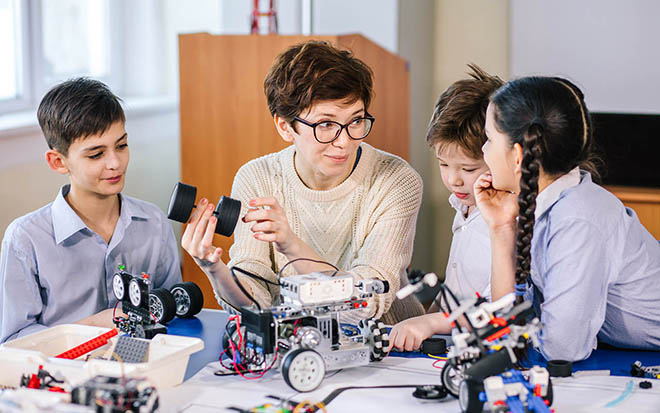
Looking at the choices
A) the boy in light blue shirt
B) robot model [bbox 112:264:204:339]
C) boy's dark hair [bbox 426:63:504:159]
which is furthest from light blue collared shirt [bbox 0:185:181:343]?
boy's dark hair [bbox 426:63:504:159]

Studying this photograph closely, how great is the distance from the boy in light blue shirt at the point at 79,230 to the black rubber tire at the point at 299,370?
670mm

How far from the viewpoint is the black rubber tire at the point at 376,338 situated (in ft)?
4.66

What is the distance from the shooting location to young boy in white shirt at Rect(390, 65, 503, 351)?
5.98ft

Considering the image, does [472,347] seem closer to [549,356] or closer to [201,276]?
[549,356]

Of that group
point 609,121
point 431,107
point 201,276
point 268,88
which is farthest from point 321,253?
point 431,107

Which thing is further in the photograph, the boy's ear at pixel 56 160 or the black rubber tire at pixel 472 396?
the boy's ear at pixel 56 160

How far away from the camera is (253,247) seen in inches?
73.8

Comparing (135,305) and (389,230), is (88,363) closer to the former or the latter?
(135,305)

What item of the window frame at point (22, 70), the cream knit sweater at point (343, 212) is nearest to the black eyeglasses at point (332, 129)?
the cream knit sweater at point (343, 212)

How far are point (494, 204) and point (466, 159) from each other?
229 mm

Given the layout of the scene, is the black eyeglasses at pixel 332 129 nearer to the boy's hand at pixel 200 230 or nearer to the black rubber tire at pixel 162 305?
the boy's hand at pixel 200 230

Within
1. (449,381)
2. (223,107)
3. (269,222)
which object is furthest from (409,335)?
(223,107)

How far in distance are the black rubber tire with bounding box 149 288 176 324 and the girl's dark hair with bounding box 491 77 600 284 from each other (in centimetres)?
77

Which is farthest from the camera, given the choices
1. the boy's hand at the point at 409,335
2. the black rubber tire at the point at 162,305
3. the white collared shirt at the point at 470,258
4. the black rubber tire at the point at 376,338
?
the white collared shirt at the point at 470,258
